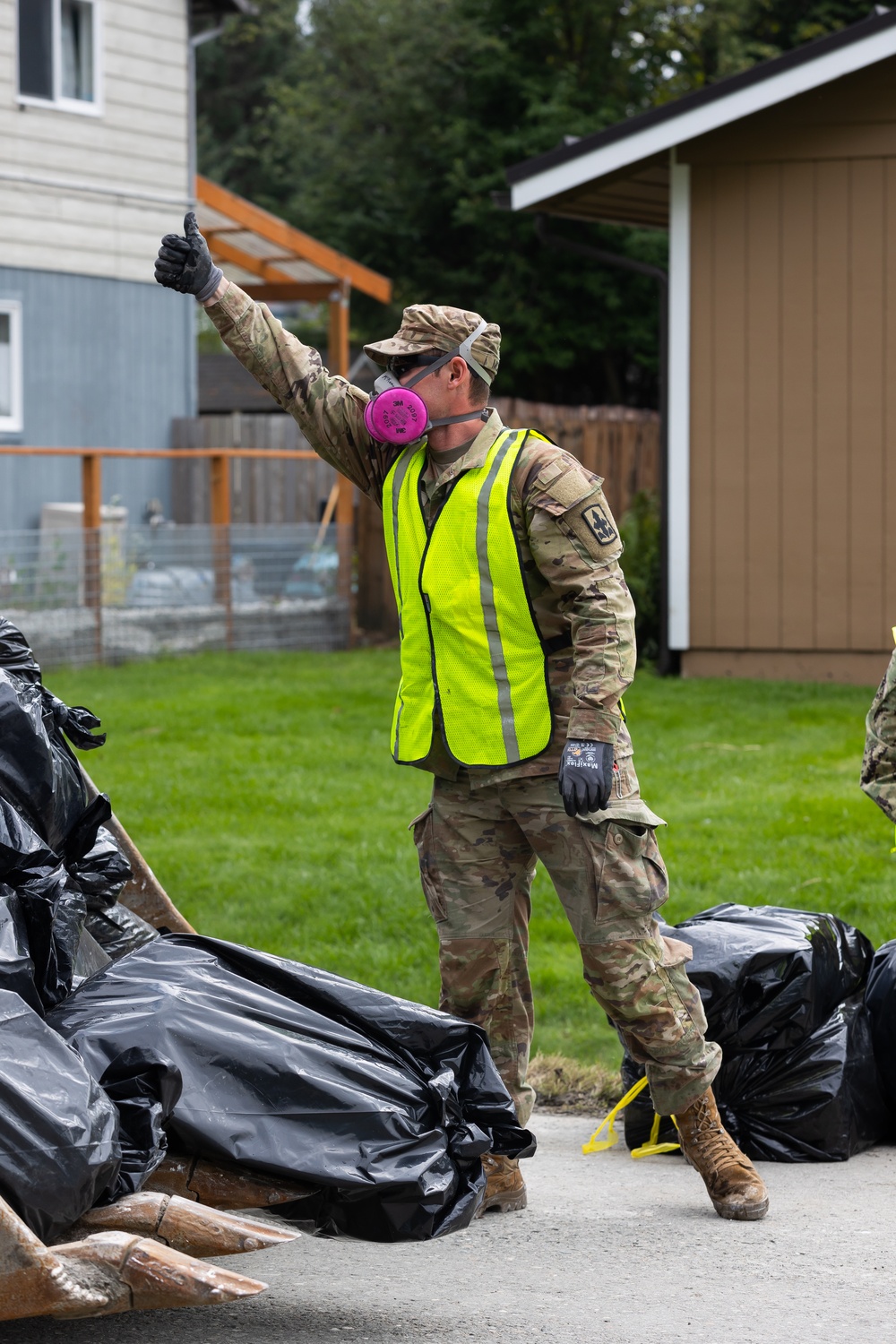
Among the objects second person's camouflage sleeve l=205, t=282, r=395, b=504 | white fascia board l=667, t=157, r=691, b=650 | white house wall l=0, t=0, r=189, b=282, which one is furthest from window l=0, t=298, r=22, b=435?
second person's camouflage sleeve l=205, t=282, r=395, b=504

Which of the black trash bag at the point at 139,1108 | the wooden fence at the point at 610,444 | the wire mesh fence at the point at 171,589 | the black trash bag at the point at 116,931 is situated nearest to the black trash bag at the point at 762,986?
the black trash bag at the point at 116,931

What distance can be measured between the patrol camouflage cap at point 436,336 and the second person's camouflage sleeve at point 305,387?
15 centimetres

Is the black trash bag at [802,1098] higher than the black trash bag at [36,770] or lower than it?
lower

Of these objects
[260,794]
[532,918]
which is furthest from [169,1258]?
[260,794]

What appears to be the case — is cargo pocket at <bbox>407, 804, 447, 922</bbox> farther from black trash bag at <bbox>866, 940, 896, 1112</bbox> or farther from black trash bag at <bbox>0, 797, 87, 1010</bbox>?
black trash bag at <bbox>866, 940, 896, 1112</bbox>

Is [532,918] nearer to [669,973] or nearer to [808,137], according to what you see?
[669,973]

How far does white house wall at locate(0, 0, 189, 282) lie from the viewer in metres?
15.6

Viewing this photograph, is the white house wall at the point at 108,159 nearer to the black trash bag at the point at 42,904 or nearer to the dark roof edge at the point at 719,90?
the dark roof edge at the point at 719,90

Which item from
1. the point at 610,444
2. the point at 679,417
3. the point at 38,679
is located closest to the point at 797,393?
the point at 679,417

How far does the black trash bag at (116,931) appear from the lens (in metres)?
3.83

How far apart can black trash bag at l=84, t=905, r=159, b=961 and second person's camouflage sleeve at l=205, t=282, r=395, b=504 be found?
3.70ft

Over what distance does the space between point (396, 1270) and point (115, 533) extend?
1035cm

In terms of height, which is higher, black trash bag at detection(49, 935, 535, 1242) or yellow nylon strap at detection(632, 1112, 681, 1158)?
black trash bag at detection(49, 935, 535, 1242)

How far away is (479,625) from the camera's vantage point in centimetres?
379
